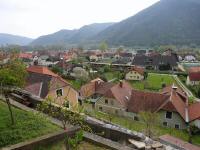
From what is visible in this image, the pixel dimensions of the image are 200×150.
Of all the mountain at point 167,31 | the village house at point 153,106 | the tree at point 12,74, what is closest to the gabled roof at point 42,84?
the village house at point 153,106

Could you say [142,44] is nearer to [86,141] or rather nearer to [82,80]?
[82,80]

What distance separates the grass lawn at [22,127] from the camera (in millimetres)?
7676

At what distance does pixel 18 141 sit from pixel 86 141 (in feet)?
6.80

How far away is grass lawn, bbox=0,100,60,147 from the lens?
7.68m

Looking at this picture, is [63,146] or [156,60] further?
[156,60]

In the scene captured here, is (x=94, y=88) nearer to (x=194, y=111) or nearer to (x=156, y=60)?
(x=194, y=111)

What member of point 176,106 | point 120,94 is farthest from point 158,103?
point 120,94

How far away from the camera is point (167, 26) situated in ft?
602

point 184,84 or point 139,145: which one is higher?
point 139,145

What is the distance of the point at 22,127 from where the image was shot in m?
8.27

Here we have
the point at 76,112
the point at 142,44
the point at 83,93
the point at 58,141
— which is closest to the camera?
the point at 76,112

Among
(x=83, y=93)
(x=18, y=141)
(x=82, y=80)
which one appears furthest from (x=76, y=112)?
(x=82, y=80)

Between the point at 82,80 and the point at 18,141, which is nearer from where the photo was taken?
the point at 18,141

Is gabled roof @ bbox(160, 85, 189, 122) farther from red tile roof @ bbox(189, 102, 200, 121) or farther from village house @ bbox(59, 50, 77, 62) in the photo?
village house @ bbox(59, 50, 77, 62)
